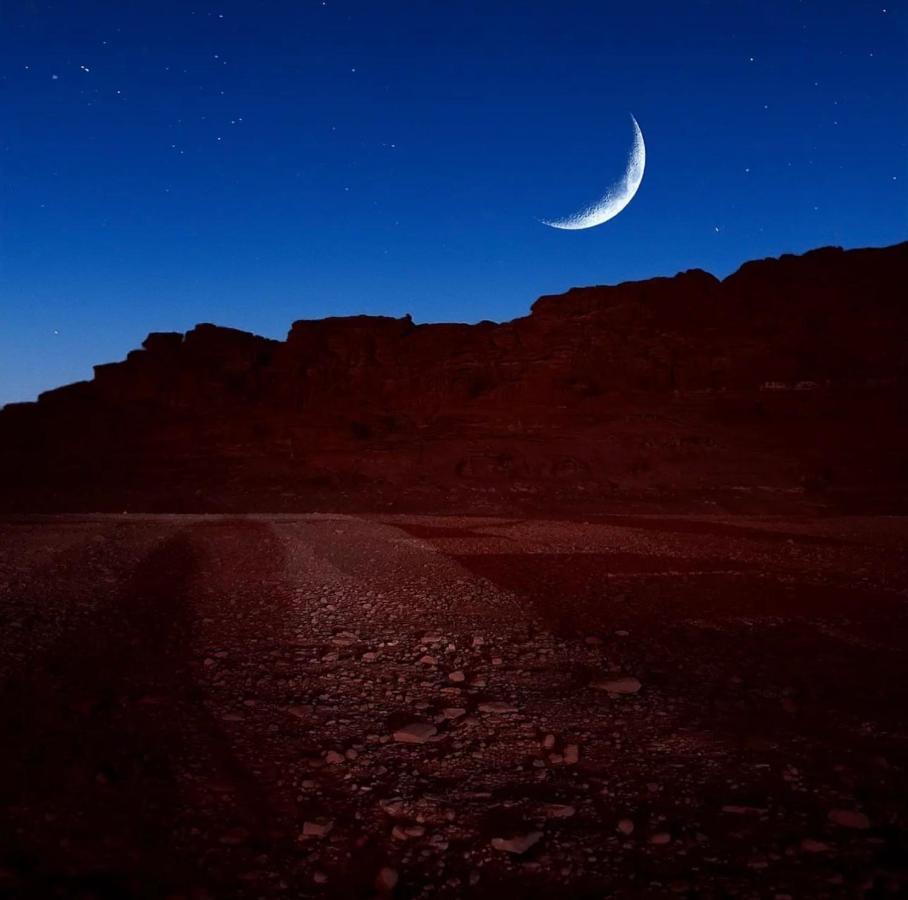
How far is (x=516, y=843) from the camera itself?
301cm

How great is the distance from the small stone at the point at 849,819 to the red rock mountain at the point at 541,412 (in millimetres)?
22606

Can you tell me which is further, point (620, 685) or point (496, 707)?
point (620, 685)

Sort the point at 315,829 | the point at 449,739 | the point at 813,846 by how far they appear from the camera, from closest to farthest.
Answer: the point at 813,846, the point at 315,829, the point at 449,739

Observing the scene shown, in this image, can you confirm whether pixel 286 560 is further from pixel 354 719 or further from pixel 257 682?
pixel 354 719

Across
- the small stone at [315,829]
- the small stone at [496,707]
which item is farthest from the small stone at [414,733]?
the small stone at [315,829]

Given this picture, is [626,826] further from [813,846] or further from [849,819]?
[849,819]

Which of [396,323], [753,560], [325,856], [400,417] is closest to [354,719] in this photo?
[325,856]

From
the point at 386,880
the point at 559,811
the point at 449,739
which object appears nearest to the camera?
the point at 386,880

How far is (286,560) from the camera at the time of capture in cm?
1102

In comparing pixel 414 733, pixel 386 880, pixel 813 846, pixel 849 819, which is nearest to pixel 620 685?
pixel 414 733

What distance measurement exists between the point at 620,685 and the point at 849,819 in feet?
6.74

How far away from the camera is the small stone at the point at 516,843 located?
299 cm

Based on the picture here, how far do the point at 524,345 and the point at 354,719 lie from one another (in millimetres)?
39128

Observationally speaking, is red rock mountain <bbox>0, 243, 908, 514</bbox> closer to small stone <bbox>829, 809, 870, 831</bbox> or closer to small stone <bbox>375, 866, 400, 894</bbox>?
small stone <bbox>829, 809, 870, 831</bbox>
